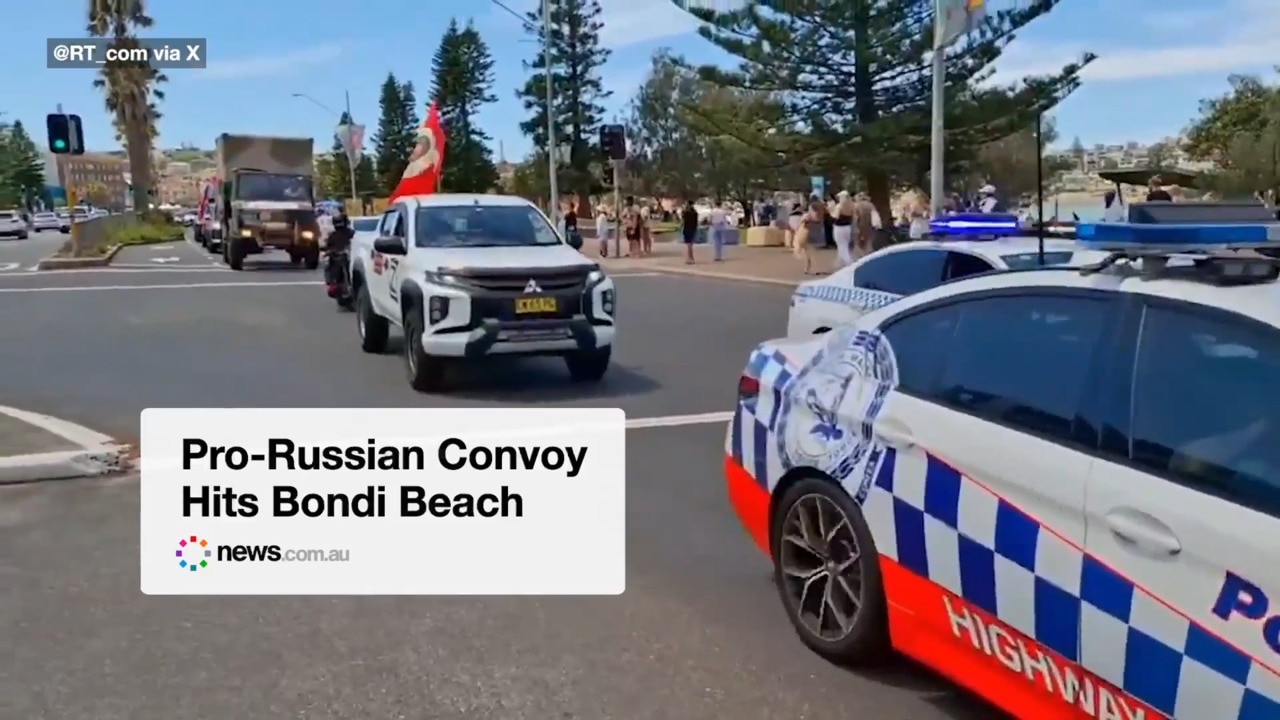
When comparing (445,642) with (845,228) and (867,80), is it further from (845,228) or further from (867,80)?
(867,80)

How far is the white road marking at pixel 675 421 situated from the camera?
29.2 feet

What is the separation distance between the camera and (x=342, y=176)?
11319 cm

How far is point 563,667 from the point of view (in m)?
4.50

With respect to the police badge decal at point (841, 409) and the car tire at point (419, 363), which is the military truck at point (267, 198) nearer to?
the car tire at point (419, 363)

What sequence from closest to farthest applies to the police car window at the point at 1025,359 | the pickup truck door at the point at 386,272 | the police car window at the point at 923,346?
the police car window at the point at 1025,359 < the police car window at the point at 923,346 < the pickup truck door at the point at 386,272

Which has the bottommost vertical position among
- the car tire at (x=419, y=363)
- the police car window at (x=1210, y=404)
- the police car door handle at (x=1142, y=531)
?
the car tire at (x=419, y=363)

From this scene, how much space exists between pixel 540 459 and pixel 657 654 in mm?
3028

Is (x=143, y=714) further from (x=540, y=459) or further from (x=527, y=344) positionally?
(x=527, y=344)

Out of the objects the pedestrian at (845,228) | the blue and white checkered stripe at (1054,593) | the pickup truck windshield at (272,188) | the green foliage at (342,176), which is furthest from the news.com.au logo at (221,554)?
the green foliage at (342,176)

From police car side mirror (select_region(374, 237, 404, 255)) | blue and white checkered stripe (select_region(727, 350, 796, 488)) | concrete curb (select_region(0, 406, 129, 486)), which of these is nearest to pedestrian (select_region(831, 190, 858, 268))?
police car side mirror (select_region(374, 237, 404, 255))

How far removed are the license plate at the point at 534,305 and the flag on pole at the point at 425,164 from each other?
1374 cm

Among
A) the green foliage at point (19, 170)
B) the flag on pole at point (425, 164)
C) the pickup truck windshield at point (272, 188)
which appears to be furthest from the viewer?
the green foliage at point (19, 170)

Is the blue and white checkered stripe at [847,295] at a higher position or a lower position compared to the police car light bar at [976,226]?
lower

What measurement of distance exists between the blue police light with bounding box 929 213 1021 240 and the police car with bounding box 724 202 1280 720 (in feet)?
18.0
